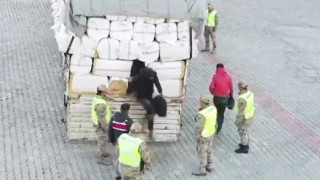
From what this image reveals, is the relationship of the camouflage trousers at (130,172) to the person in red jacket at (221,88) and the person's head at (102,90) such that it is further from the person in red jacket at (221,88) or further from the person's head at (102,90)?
the person in red jacket at (221,88)

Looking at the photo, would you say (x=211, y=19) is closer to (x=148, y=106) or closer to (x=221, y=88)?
(x=221, y=88)

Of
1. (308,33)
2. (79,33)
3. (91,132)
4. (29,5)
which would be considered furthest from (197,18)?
(29,5)

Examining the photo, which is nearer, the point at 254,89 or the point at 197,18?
the point at 197,18

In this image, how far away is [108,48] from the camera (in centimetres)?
1154

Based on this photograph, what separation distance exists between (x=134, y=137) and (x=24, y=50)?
8826 millimetres

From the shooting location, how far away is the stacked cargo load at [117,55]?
11461mm

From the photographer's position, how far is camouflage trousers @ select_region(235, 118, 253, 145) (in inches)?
473

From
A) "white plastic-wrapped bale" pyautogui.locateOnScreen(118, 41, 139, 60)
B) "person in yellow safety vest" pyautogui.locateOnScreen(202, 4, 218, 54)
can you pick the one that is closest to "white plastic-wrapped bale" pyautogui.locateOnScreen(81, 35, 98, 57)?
"white plastic-wrapped bale" pyautogui.locateOnScreen(118, 41, 139, 60)

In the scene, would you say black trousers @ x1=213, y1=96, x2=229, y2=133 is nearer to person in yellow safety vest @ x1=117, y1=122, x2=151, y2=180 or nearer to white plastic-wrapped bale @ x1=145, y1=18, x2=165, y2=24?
white plastic-wrapped bale @ x1=145, y1=18, x2=165, y2=24

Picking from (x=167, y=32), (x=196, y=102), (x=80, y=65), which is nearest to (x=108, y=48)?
(x=80, y=65)

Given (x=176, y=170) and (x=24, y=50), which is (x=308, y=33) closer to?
(x=24, y=50)

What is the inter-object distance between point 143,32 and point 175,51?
683 millimetres

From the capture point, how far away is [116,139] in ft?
34.9

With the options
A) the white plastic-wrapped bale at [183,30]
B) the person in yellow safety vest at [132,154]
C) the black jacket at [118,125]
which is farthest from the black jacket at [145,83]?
the person in yellow safety vest at [132,154]
